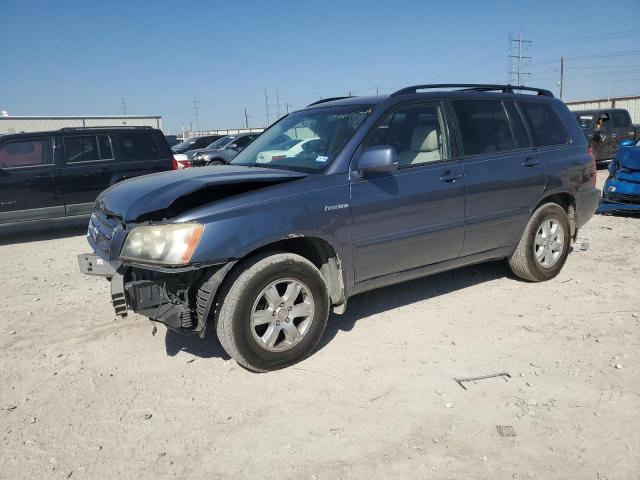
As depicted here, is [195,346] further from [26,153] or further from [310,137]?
[26,153]

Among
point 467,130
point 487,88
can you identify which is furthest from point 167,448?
point 487,88

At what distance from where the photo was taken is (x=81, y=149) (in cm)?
866

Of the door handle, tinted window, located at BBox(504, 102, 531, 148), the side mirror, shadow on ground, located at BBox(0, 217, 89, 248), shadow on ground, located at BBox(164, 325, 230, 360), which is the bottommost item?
shadow on ground, located at BBox(164, 325, 230, 360)

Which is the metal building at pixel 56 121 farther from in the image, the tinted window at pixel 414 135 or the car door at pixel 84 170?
the tinted window at pixel 414 135

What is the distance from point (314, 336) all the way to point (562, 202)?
10.7 ft

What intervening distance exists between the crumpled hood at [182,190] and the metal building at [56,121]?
3074cm

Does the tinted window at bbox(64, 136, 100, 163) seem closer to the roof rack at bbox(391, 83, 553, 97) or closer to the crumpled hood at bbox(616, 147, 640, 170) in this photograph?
the roof rack at bbox(391, 83, 553, 97)

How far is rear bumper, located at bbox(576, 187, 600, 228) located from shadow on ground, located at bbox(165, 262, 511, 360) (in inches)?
36.7

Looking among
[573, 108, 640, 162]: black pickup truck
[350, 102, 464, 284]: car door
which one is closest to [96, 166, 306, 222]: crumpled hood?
[350, 102, 464, 284]: car door

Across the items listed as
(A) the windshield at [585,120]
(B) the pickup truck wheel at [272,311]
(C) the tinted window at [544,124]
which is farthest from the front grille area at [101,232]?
(A) the windshield at [585,120]

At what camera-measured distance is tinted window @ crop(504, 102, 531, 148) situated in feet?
16.1

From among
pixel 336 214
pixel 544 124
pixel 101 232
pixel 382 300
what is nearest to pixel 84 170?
pixel 101 232

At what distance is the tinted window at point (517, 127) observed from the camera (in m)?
4.92

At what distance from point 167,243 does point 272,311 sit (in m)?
0.83
